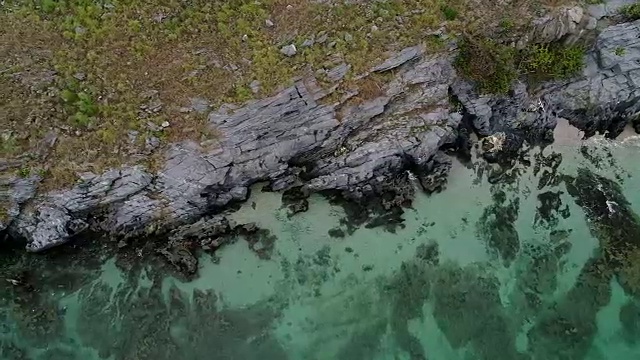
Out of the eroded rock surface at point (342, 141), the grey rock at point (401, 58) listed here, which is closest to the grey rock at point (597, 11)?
the eroded rock surface at point (342, 141)

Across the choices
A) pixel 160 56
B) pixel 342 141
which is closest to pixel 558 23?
pixel 342 141

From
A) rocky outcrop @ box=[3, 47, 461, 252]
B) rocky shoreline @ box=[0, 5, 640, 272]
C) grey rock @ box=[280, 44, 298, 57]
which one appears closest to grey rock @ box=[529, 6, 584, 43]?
rocky shoreline @ box=[0, 5, 640, 272]

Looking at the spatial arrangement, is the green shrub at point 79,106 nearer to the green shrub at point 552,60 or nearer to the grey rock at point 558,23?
the green shrub at point 552,60

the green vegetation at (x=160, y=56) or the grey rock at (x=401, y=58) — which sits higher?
the green vegetation at (x=160, y=56)

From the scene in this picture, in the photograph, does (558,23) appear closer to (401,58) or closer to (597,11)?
(597,11)

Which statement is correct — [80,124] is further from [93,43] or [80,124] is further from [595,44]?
[595,44]

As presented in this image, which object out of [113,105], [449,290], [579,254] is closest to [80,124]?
[113,105]

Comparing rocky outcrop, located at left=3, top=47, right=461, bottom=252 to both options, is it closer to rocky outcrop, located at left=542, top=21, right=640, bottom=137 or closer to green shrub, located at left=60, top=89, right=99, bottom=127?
green shrub, located at left=60, top=89, right=99, bottom=127
